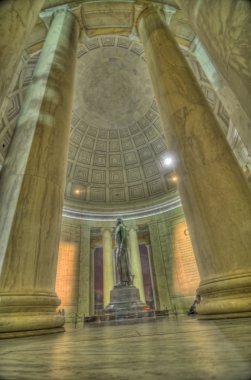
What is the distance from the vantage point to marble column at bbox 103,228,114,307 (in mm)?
13650

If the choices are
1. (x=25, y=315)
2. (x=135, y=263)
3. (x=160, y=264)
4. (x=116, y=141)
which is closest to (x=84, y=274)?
(x=135, y=263)

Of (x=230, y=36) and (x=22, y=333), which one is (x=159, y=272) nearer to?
(x=22, y=333)

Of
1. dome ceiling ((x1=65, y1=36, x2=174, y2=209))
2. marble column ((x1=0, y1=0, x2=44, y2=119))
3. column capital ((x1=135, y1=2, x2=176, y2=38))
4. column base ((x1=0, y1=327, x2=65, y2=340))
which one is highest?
dome ceiling ((x1=65, y1=36, x2=174, y2=209))

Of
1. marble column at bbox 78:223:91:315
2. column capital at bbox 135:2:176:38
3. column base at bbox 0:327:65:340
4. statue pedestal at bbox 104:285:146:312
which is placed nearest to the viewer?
column base at bbox 0:327:65:340

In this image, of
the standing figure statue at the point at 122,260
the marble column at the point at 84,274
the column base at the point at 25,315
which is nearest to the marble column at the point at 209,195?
the column base at the point at 25,315

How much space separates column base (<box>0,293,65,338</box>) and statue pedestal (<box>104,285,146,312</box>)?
532cm

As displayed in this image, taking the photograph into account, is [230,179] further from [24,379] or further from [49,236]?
[24,379]

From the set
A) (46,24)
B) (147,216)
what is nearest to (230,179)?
(46,24)

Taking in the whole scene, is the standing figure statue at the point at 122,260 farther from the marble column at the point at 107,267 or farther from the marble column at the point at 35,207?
the marble column at the point at 35,207

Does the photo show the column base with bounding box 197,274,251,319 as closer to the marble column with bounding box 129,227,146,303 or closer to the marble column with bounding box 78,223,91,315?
the marble column with bounding box 129,227,146,303

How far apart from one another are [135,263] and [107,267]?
78.4 inches

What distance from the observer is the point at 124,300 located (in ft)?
25.5

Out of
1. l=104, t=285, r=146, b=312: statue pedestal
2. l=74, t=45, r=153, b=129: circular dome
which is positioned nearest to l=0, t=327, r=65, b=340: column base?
l=104, t=285, r=146, b=312: statue pedestal

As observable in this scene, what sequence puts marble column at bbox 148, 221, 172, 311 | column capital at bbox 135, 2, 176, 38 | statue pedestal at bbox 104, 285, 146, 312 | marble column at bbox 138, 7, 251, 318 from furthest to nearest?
marble column at bbox 148, 221, 172, 311 < statue pedestal at bbox 104, 285, 146, 312 < column capital at bbox 135, 2, 176, 38 < marble column at bbox 138, 7, 251, 318
